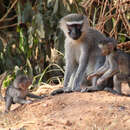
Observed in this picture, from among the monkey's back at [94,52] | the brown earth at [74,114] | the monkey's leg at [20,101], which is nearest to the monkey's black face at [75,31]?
the monkey's back at [94,52]

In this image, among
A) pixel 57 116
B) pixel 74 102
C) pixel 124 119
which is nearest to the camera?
pixel 124 119

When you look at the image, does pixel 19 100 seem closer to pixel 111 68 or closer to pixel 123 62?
pixel 111 68

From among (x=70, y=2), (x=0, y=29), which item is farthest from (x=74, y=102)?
(x=0, y=29)

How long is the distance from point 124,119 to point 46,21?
5499mm

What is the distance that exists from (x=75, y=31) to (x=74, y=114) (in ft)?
7.17

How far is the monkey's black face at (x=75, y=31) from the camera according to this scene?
286 inches

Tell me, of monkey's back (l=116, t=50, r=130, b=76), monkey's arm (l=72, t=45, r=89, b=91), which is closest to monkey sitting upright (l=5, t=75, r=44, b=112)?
monkey's arm (l=72, t=45, r=89, b=91)

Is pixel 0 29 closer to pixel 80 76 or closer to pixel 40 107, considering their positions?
pixel 80 76

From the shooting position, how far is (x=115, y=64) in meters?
6.73

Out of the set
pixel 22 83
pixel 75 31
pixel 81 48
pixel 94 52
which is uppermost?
pixel 75 31

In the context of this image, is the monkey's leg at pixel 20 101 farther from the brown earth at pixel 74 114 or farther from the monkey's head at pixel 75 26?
the monkey's head at pixel 75 26

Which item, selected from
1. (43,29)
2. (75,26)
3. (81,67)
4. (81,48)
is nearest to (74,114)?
(81,67)

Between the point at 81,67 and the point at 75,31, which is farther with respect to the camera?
the point at 81,67

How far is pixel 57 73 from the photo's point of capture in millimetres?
11141
